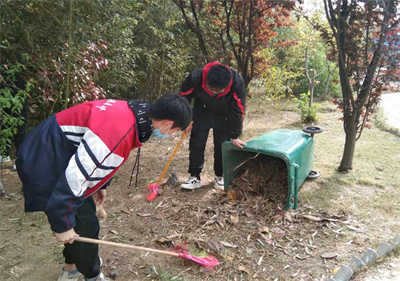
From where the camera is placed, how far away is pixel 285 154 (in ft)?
9.52

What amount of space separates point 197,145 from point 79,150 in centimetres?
226

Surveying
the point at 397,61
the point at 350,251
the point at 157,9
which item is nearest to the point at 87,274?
the point at 350,251

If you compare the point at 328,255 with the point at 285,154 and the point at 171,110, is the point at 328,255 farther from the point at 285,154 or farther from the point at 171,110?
the point at 171,110

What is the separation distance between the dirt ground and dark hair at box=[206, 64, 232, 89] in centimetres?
111

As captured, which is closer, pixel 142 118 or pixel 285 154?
pixel 142 118

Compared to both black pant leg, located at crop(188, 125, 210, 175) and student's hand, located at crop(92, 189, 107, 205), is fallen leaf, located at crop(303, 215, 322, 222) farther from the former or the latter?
student's hand, located at crop(92, 189, 107, 205)

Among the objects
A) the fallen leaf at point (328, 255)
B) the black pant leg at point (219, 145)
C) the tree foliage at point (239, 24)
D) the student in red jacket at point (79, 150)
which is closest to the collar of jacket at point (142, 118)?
the student in red jacket at point (79, 150)

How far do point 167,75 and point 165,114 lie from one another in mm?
4770

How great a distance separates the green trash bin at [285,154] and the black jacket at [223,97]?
27 cm

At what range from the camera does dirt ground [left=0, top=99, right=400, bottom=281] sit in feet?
7.79

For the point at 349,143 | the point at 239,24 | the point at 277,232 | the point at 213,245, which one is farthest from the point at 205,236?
the point at 239,24

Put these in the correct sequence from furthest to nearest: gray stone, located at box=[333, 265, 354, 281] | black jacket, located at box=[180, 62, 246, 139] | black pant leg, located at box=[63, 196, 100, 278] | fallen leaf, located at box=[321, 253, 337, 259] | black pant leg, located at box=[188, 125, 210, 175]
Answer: black pant leg, located at box=[188, 125, 210, 175]
black jacket, located at box=[180, 62, 246, 139]
fallen leaf, located at box=[321, 253, 337, 259]
gray stone, located at box=[333, 265, 354, 281]
black pant leg, located at box=[63, 196, 100, 278]

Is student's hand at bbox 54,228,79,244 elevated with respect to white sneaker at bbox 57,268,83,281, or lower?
elevated

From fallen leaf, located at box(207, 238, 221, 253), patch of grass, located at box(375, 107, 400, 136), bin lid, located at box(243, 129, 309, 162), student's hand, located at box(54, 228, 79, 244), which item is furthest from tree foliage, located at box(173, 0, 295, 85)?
student's hand, located at box(54, 228, 79, 244)
